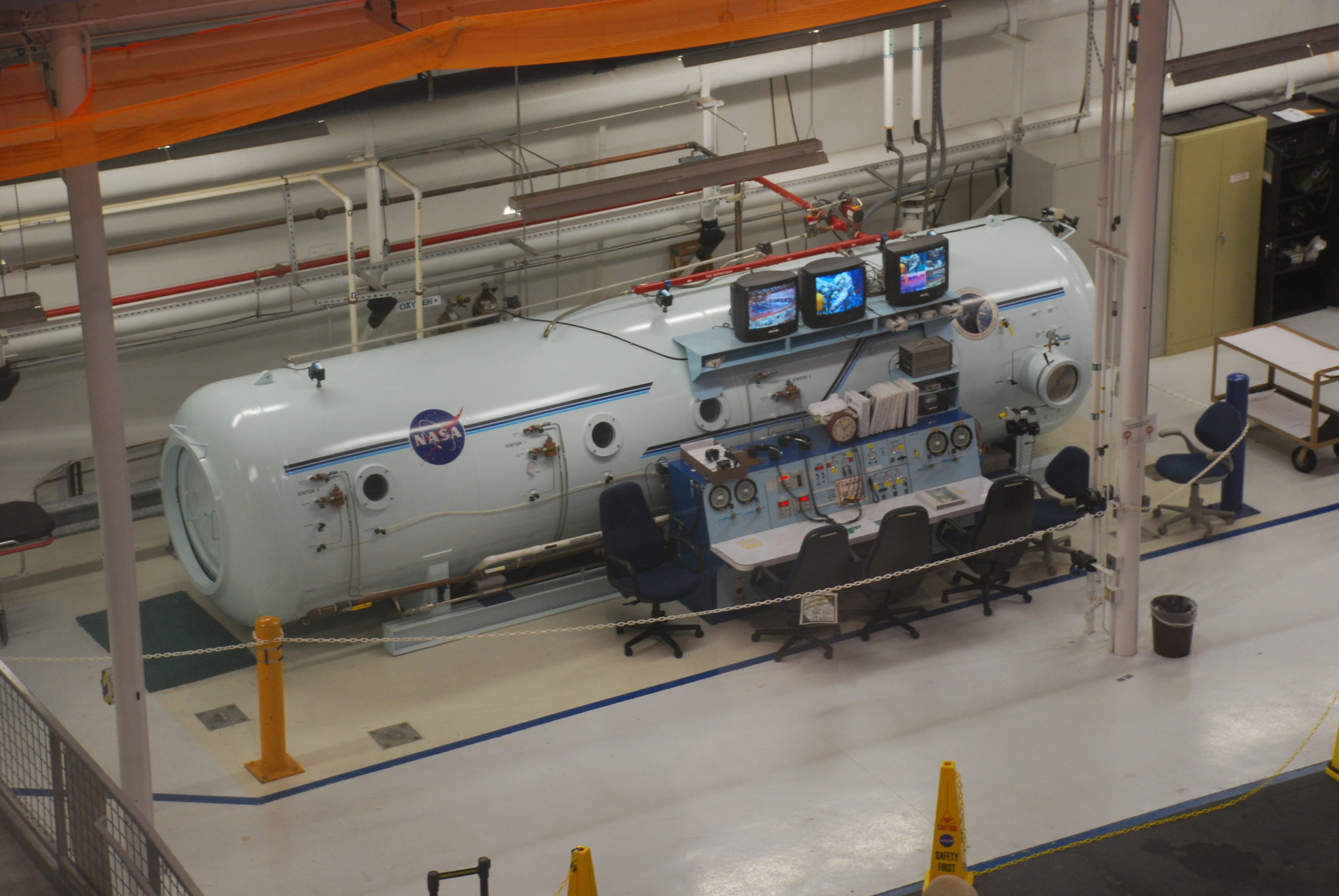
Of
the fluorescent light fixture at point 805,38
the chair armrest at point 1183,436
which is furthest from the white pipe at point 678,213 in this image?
the chair armrest at point 1183,436

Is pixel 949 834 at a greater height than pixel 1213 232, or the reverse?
pixel 1213 232

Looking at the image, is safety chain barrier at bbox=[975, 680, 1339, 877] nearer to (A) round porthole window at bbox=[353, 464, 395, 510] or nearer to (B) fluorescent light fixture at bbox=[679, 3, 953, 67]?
(A) round porthole window at bbox=[353, 464, 395, 510]

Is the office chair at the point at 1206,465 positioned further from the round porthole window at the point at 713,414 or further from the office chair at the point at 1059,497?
A: the round porthole window at the point at 713,414

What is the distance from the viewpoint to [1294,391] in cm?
1331

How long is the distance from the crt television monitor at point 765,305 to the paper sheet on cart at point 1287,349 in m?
4.21

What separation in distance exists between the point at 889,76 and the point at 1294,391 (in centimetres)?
424

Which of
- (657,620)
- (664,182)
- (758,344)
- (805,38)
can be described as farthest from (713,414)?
(805,38)

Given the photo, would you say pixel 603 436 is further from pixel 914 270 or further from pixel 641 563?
pixel 914 270

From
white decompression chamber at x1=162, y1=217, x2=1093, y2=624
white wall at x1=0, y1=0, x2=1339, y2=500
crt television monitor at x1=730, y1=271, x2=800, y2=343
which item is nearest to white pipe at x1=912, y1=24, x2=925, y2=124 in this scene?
white wall at x1=0, y1=0, x2=1339, y2=500

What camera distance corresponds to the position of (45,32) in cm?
632

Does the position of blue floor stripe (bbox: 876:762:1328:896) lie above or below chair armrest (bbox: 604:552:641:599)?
below

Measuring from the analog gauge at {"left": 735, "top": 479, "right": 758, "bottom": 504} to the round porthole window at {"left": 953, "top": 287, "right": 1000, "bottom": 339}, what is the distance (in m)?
2.17

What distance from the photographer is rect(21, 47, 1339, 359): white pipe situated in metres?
11.2

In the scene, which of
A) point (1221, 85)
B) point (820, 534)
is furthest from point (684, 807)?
point (1221, 85)
